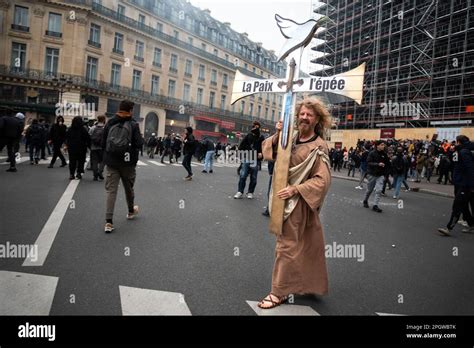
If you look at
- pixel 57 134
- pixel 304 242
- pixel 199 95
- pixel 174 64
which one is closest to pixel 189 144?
pixel 57 134

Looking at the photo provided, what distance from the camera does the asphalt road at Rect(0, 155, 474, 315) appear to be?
2955mm

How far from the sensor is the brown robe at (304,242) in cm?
290

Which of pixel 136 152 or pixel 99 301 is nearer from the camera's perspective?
pixel 99 301

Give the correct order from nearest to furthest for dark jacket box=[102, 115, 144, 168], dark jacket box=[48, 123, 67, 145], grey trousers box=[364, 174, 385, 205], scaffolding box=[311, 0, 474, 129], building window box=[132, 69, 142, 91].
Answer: dark jacket box=[102, 115, 144, 168]
grey trousers box=[364, 174, 385, 205]
dark jacket box=[48, 123, 67, 145]
scaffolding box=[311, 0, 474, 129]
building window box=[132, 69, 142, 91]

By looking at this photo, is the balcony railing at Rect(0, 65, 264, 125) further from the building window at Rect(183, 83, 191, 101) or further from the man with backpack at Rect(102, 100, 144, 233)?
the man with backpack at Rect(102, 100, 144, 233)

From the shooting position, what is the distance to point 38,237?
432cm

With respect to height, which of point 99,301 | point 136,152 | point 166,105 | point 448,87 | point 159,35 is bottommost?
point 99,301

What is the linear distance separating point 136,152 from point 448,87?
102ft

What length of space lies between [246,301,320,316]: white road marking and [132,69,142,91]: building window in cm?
3393

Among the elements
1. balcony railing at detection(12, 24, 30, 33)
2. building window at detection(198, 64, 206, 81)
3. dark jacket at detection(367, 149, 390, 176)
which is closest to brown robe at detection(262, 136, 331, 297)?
dark jacket at detection(367, 149, 390, 176)

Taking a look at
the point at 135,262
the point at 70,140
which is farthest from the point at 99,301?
the point at 70,140

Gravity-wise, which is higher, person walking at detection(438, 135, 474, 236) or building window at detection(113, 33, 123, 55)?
building window at detection(113, 33, 123, 55)

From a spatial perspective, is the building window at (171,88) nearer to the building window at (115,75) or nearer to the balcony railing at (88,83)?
the balcony railing at (88,83)
